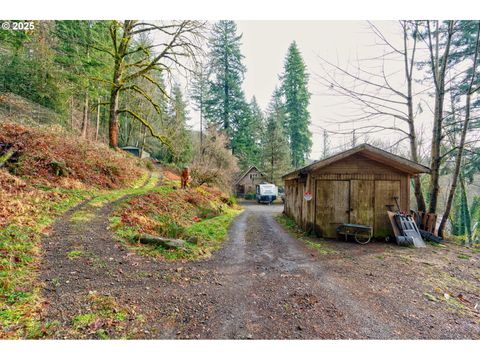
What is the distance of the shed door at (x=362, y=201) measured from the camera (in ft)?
26.4

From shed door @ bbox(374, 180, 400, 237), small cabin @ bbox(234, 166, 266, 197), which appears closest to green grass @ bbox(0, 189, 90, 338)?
shed door @ bbox(374, 180, 400, 237)

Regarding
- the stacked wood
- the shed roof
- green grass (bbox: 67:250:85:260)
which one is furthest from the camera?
the stacked wood

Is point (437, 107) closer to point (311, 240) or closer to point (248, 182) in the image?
point (311, 240)

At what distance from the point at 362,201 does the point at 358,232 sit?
50.6 inches

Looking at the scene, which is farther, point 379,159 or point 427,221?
point 427,221

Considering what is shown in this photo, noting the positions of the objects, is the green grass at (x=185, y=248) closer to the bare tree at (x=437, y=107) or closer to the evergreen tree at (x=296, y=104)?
the bare tree at (x=437, y=107)

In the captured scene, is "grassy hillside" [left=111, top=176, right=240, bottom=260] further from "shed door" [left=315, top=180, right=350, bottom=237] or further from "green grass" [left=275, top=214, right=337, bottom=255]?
"shed door" [left=315, top=180, right=350, bottom=237]

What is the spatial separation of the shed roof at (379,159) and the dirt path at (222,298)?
3847 millimetres

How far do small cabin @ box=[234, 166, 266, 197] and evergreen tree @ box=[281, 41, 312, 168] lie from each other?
6.41 metres

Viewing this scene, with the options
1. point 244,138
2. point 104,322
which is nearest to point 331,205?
point 104,322

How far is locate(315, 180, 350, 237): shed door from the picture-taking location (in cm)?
812

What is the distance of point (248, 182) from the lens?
109 feet

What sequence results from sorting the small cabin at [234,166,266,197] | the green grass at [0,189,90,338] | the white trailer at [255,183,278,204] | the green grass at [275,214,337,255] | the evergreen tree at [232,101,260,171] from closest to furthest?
the green grass at [0,189,90,338] < the green grass at [275,214,337,255] < the white trailer at [255,183,278,204] < the small cabin at [234,166,266,197] < the evergreen tree at [232,101,260,171]
